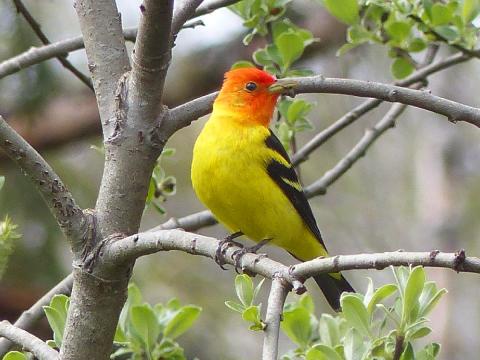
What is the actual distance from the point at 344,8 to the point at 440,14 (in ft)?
1.10

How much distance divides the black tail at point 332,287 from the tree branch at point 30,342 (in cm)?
167

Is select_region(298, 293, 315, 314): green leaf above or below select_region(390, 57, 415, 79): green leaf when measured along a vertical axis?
below

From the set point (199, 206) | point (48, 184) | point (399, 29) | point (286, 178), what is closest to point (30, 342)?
point (48, 184)

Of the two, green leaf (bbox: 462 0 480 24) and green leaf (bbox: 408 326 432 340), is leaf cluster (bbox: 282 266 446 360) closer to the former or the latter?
green leaf (bbox: 408 326 432 340)

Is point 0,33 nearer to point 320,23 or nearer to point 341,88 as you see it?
point 320,23

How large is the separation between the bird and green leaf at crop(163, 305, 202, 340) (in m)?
0.56

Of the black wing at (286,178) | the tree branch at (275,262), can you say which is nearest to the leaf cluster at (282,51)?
the black wing at (286,178)

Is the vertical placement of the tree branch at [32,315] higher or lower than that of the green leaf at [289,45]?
lower

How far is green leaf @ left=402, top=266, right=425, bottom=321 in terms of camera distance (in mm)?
1925

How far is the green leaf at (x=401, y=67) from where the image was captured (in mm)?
3201

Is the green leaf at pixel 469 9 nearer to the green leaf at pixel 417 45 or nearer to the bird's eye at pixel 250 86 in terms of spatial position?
the green leaf at pixel 417 45

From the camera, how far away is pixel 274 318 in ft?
5.21

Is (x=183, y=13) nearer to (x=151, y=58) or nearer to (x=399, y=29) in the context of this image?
(x=151, y=58)

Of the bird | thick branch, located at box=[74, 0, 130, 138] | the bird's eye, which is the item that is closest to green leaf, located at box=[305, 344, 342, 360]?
thick branch, located at box=[74, 0, 130, 138]
